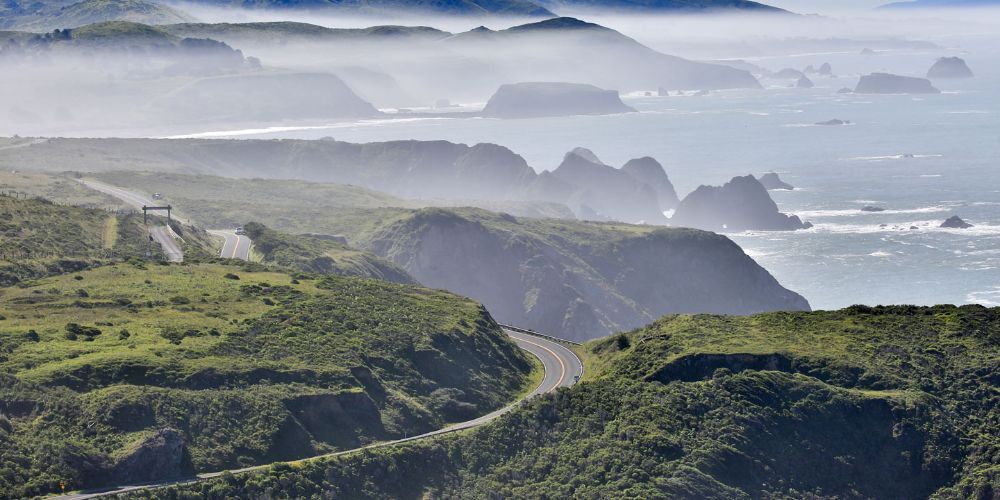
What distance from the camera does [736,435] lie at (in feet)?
235

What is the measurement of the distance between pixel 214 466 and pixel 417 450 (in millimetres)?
9933

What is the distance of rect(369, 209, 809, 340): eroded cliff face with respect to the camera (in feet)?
542

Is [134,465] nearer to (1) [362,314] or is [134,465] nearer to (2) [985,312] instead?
(1) [362,314]

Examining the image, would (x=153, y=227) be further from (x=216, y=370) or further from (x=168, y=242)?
(x=216, y=370)

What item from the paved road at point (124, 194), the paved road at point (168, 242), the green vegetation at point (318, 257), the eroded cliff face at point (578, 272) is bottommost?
the eroded cliff face at point (578, 272)

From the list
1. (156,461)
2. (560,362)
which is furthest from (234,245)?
(156,461)

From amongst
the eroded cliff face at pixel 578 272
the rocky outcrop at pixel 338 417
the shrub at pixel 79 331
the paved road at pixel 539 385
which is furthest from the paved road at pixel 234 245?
the rocky outcrop at pixel 338 417

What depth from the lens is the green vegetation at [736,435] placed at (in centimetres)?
6825

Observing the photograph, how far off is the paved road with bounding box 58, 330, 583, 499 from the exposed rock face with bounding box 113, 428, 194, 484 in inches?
27.6

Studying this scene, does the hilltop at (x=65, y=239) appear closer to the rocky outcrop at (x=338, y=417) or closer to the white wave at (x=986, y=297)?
the rocky outcrop at (x=338, y=417)

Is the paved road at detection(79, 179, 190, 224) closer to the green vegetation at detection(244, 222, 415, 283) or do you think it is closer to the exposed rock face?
the green vegetation at detection(244, 222, 415, 283)

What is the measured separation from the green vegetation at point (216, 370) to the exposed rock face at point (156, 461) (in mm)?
70

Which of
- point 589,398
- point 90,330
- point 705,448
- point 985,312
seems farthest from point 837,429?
point 90,330

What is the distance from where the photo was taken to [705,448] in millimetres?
70812
